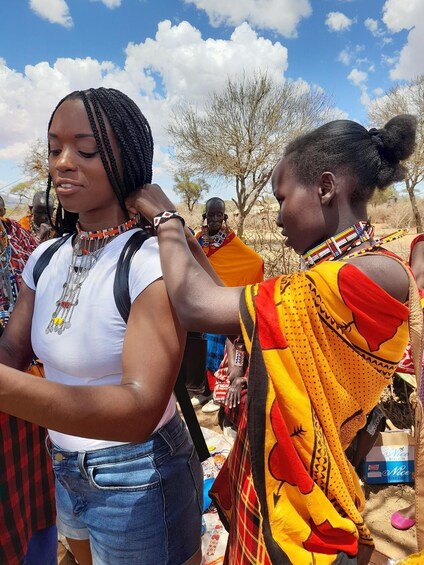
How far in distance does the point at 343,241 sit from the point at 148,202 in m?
0.53

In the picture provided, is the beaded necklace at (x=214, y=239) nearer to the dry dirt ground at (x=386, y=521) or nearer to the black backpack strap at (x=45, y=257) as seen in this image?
the dry dirt ground at (x=386, y=521)

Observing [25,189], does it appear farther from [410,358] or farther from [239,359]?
[410,358]

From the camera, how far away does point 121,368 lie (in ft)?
→ 3.34

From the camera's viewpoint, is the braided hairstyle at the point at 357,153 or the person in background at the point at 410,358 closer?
the braided hairstyle at the point at 357,153

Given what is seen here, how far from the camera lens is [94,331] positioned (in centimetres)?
101

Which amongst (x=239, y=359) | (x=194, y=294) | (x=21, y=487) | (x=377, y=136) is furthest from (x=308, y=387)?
(x=239, y=359)

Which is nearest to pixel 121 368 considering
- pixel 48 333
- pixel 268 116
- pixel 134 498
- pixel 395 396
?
pixel 48 333

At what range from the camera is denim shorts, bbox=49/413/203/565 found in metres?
1.04

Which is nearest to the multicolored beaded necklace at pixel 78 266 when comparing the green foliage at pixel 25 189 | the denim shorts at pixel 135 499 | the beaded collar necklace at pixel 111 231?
the beaded collar necklace at pixel 111 231

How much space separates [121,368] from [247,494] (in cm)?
46

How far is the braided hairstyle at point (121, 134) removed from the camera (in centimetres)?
107

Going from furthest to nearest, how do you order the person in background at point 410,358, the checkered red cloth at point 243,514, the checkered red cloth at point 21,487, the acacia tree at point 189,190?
the acacia tree at point 189,190, the person in background at point 410,358, the checkered red cloth at point 21,487, the checkered red cloth at point 243,514

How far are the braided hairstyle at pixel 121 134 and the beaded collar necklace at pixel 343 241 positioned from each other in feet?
1.73

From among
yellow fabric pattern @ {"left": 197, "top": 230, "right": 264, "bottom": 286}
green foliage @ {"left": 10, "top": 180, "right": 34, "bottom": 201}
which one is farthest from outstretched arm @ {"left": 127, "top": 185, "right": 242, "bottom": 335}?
green foliage @ {"left": 10, "top": 180, "right": 34, "bottom": 201}
